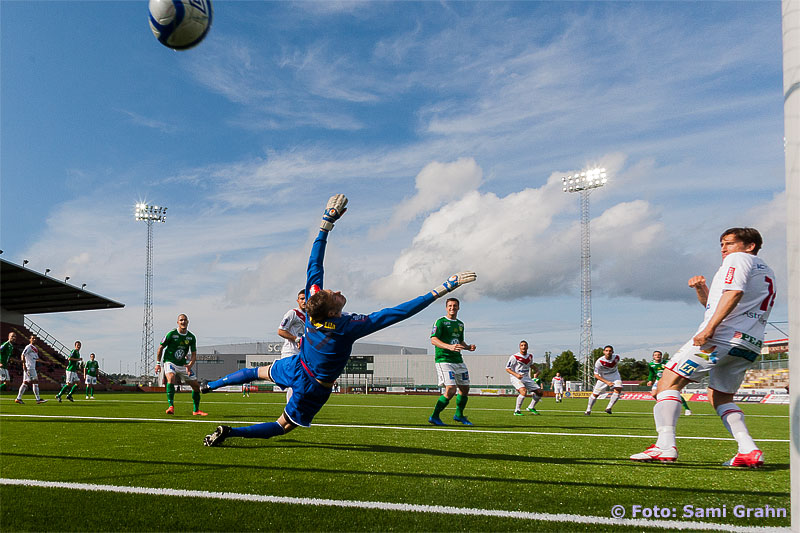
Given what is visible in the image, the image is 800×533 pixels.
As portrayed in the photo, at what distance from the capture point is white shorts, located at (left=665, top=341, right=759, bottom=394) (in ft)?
15.9

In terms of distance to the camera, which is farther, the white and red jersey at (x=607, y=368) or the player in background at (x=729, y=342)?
the white and red jersey at (x=607, y=368)

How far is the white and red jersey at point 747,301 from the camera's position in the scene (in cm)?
478

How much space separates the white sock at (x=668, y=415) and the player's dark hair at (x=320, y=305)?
3165mm

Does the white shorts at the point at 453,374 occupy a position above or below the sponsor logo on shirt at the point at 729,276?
below

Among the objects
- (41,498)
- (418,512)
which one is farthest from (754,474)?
(41,498)

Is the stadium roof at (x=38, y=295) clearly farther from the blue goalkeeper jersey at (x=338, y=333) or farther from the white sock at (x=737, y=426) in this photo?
the white sock at (x=737, y=426)

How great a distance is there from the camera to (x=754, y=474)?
15.3 feet

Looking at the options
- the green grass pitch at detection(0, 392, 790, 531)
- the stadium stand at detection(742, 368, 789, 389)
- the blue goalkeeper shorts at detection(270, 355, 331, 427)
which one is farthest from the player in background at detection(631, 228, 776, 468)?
the stadium stand at detection(742, 368, 789, 389)

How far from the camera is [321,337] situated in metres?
5.38

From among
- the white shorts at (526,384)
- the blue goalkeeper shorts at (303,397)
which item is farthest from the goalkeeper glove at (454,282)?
the white shorts at (526,384)

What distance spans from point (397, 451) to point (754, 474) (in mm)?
3363

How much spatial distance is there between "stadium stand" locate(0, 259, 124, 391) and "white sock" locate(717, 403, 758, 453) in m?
46.6

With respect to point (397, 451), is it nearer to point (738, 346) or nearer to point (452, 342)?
point (738, 346)

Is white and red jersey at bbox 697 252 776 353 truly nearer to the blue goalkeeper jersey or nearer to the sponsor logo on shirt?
the sponsor logo on shirt
